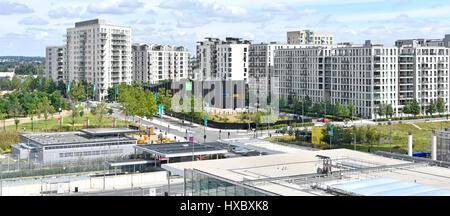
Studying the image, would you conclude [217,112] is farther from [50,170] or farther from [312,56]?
[50,170]

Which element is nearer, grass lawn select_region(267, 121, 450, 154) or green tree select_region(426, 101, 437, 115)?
grass lawn select_region(267, 121, 450, 154)

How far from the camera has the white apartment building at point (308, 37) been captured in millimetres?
129000

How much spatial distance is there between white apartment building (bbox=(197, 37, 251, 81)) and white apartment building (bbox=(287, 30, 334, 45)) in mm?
25513

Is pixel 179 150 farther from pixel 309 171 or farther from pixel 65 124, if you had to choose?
pixel 65 124

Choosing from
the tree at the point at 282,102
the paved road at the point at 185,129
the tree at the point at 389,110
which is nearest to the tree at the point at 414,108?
the tree at the point at 389,110

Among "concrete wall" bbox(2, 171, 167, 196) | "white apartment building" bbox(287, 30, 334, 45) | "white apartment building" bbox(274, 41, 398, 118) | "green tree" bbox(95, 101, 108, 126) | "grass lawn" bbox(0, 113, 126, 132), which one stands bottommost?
"concrete wall" bbox(2, 171, 167, 196)

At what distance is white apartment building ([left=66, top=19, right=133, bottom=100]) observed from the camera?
4154 inches

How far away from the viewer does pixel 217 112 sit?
82688mm

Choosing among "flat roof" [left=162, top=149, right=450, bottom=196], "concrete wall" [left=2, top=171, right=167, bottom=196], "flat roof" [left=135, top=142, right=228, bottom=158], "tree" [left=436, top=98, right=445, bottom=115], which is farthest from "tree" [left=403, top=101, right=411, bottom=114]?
"flat roof" [left=162, top=149, right=450, bottom=196]

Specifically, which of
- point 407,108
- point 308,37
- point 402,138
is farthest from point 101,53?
point 402,138

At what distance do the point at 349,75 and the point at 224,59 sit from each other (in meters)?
28.3

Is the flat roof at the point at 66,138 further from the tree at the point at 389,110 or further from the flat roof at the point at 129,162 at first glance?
the tree at the point at 389,110

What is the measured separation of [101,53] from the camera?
105 m

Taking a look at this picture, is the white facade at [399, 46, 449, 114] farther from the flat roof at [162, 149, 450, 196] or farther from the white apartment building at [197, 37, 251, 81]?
the flat roof at [162, 149, 450, 196]
